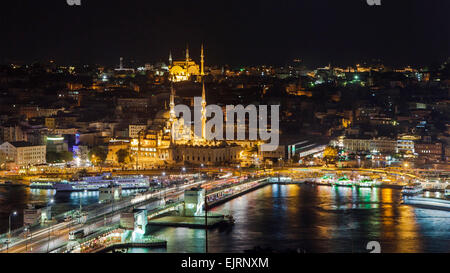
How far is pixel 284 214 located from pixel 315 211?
469 mm

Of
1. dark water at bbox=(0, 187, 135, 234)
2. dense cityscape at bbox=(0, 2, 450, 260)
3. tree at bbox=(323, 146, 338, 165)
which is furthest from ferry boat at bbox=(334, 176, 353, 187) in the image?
dark water at bbox=(0, 187, 135, 234)

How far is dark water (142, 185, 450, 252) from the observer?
7.29 m

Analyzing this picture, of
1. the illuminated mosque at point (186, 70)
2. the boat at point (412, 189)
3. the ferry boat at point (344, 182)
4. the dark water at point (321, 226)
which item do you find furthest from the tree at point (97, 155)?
the illuminated mosque at point (186, 70)

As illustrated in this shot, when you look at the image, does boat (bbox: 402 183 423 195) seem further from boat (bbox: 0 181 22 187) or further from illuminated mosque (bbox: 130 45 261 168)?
boat (bbox: 0 181 22 187)

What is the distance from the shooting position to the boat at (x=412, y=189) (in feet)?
35.0

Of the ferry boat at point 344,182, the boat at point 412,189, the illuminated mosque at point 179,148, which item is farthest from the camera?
the illuminated mosque at point 179,148

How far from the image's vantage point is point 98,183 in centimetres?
1183

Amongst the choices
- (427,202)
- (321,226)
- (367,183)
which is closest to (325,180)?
(367,183)

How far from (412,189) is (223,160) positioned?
4484 mm

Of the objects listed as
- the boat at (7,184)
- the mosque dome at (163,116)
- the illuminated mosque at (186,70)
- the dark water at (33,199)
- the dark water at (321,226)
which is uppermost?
the illuminated mosque at (186,70)

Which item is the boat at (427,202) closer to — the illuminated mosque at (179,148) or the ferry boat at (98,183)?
the ferry boat at (98,183)

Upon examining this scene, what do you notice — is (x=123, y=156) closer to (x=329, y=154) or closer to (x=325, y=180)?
(x=325, y=180)

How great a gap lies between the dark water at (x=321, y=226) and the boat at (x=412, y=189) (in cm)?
15

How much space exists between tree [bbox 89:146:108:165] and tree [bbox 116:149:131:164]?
0.89 ft
